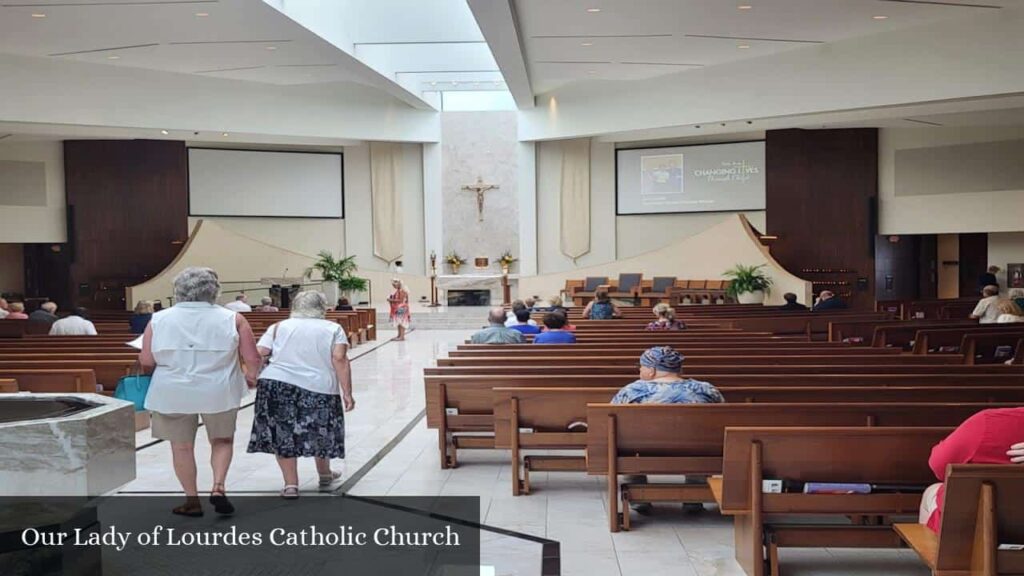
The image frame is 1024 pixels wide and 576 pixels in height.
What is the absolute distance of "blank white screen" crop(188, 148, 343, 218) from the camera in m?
22.2

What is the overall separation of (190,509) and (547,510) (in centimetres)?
168

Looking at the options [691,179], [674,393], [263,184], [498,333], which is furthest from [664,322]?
[263,184]

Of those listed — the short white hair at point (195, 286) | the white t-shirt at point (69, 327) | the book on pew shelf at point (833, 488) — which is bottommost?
the book on pew shelf at point (833, 488)

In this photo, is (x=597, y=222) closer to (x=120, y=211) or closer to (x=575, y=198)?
(x=575, y=198)

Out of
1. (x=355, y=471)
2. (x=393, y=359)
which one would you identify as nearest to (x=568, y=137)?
(x=393, y=359)

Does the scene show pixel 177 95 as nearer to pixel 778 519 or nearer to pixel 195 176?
pixel 195 176

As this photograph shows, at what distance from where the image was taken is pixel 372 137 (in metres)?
21.8

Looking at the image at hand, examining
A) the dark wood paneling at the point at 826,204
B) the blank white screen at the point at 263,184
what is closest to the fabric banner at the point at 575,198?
the dark wood paneling at the point at 826,204

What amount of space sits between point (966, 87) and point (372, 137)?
1227 cm

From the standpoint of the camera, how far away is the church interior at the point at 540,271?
12.6 feet

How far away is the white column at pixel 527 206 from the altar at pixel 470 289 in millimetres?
738

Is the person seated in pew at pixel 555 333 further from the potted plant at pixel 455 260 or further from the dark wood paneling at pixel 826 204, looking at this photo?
the potted plant at pixel 455 260

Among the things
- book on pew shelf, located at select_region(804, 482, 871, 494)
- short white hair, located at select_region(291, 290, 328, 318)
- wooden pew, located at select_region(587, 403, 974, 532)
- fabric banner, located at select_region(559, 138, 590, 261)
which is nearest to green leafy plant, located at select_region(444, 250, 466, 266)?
fabric banner, located at select_region(559, 138, 590, 261)

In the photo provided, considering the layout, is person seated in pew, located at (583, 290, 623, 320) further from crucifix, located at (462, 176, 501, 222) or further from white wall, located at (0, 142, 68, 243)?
white wall, located at (0, 142, 68, 243)
